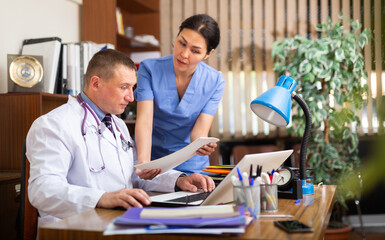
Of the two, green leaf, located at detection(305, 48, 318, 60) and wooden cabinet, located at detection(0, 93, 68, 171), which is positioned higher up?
green leaf, located at detection(305, 48, 318, 60)

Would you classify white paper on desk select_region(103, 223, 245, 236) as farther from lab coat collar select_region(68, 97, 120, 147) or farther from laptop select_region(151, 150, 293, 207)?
lab coat collar select_region(68, 97, 120, 147)

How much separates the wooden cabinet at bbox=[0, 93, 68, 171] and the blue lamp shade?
1348mm

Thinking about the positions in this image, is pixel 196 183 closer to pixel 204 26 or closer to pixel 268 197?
pixel 268 197

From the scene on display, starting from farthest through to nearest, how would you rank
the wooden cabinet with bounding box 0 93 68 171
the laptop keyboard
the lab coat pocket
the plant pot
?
1. the plant pot
2. the wooden cabinet with bounding box 0 93 68 171
3. the lab coat pocket
4. the laptop keyboard

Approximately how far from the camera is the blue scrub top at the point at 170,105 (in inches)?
82.2

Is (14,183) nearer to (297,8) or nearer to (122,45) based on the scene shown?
(122,45)

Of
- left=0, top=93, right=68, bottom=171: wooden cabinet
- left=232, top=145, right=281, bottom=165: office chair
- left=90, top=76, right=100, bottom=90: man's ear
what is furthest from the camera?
left=232, top=145, right=281, bottom=165: office chair

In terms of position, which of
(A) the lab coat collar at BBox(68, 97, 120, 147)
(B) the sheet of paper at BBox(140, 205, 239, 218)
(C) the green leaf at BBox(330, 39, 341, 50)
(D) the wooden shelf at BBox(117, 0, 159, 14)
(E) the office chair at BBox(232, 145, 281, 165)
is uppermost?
(D) the wooden shelf at BBox(117, 0, 159, 14)

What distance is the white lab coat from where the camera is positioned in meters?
1.22

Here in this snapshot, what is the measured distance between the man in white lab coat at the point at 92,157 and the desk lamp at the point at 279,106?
1.01 ft

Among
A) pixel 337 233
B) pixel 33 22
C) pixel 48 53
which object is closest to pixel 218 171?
pixel 48 53

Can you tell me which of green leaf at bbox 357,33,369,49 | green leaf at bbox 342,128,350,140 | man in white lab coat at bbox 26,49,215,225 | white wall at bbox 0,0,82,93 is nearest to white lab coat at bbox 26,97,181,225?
man in white lab coat at bbox 26,49,215,225

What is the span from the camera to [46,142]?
132cm

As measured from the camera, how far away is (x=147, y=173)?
1.61 meters
